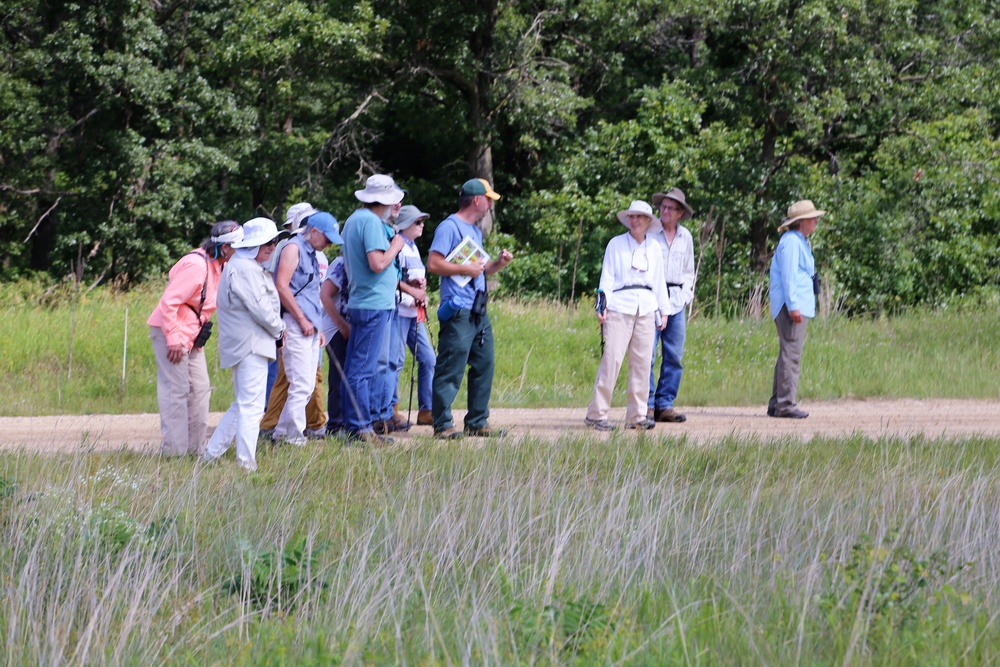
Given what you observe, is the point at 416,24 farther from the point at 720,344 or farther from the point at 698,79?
the point at 720,344

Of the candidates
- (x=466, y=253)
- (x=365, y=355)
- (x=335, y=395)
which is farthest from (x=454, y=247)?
(x=335, y=395)

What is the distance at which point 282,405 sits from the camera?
861cm

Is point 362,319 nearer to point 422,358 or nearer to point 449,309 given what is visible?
point 449,309

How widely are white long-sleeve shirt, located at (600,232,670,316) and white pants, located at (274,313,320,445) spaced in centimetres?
234

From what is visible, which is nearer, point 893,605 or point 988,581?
point 893,605

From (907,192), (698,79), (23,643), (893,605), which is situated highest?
(698,79)

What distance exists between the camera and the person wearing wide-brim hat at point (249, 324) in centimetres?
732

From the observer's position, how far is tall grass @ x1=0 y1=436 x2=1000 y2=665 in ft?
13.7

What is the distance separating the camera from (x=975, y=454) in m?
7.76

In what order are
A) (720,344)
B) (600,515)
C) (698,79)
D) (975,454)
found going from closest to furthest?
(600,515), (975,454), (720,344), (698,79)

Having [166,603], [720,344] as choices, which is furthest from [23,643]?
[720,344]

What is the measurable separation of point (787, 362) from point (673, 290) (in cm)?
115

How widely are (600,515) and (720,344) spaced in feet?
27.0

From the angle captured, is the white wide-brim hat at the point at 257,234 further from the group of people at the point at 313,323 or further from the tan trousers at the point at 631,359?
the tan trousers at the point at 631,359
